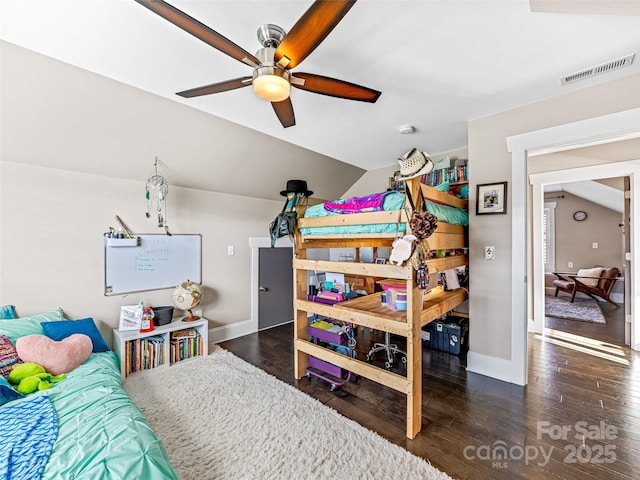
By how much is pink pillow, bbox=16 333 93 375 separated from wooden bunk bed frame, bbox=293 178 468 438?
1.88m

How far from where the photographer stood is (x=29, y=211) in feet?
8.27

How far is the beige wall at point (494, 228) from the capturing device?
8.06 ft

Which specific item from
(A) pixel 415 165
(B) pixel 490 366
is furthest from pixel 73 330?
(B) pixel 490 366

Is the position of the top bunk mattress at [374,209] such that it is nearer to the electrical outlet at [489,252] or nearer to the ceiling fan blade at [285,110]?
the electrical outlet at [489,252]

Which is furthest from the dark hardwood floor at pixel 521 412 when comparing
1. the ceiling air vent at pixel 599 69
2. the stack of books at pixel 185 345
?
the ceiling air vent at pixel 599 69

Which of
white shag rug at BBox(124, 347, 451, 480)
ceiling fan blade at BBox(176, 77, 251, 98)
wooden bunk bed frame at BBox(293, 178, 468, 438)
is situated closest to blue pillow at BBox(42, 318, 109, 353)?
white shag rug at BBox(124, 347, 451, 480)

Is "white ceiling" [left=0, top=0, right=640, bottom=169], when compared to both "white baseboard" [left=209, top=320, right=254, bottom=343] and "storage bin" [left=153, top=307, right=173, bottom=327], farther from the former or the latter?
"white baseboard" [left=209, top=320, right=254, bottom=343]

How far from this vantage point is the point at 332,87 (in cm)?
166

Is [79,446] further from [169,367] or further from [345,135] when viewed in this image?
[345,135]

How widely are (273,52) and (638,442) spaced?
346cm

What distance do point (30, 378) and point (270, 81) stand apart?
2.58m

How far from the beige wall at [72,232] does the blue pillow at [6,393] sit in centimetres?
115

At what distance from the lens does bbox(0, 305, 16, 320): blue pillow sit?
7.61 feet

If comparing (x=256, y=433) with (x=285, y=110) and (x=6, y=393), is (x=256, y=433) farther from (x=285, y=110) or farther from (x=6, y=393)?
(x=285, y=110)
